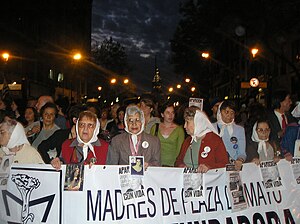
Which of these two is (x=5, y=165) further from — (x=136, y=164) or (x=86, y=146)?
(x=136, y=164)

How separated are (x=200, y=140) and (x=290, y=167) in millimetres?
1442

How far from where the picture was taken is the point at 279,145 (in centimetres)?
729

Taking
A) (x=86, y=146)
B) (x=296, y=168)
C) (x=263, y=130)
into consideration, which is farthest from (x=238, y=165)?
(x=86, y=146)

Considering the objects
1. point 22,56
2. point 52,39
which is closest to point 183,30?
point 52,39

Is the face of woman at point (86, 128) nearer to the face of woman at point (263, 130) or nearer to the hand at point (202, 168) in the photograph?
the hand at point (202, 168)

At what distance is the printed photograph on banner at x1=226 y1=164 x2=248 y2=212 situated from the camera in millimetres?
6207

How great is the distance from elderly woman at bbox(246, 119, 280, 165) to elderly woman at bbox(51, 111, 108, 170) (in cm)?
215

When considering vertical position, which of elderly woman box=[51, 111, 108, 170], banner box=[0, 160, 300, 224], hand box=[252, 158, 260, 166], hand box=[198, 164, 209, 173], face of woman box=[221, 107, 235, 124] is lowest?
banner box=[0, 160, 300, 224]

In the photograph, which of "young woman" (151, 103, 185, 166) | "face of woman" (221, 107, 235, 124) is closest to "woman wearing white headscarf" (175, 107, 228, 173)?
"young woman" (151, 103, 185, 166)

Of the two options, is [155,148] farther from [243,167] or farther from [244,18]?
[244,18]

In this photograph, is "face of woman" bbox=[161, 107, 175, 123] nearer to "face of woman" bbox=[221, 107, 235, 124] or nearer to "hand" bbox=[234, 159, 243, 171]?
"face of woman" bbox=[221, 107, 235, 124]

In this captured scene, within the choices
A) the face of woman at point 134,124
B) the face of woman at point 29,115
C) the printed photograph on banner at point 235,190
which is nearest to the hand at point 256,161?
the printed photograph on banner at point 235,190

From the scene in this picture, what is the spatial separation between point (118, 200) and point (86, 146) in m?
0.74

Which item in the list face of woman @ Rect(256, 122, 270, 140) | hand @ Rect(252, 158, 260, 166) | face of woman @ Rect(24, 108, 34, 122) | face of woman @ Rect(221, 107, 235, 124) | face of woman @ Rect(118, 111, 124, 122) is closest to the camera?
hand @ Rect(252, 158, 260, 166)
